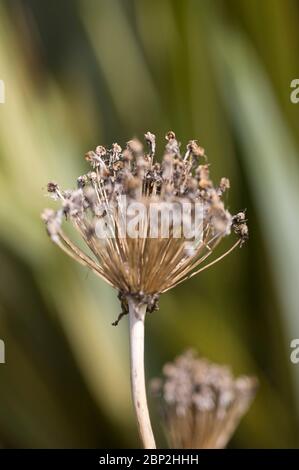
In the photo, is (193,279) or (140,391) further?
(193,279)

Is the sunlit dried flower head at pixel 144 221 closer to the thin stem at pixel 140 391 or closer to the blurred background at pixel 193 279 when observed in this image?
the thin stem at pixel 140 391

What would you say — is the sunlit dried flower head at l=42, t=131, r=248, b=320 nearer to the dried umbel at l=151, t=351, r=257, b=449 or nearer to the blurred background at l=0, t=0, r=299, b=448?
the dried umbel at l=151, t=351, r=257, b=449

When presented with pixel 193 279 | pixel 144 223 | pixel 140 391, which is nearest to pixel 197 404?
pixel 140 391

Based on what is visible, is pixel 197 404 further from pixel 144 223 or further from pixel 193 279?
pixel 193 279

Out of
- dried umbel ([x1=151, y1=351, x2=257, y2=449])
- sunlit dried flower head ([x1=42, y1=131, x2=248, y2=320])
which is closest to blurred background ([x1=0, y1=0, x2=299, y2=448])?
dried umbel ([x1=151, y1=351, x2=257, y2=449])

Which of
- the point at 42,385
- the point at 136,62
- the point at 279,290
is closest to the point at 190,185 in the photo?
the point at 279,290

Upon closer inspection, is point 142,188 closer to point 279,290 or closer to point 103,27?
point 279,290

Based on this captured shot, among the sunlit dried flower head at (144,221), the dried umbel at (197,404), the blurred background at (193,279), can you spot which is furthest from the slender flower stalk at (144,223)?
the blurred background at (193,279)

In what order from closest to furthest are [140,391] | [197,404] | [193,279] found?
[140,391]
[197,404]
[193,279]
